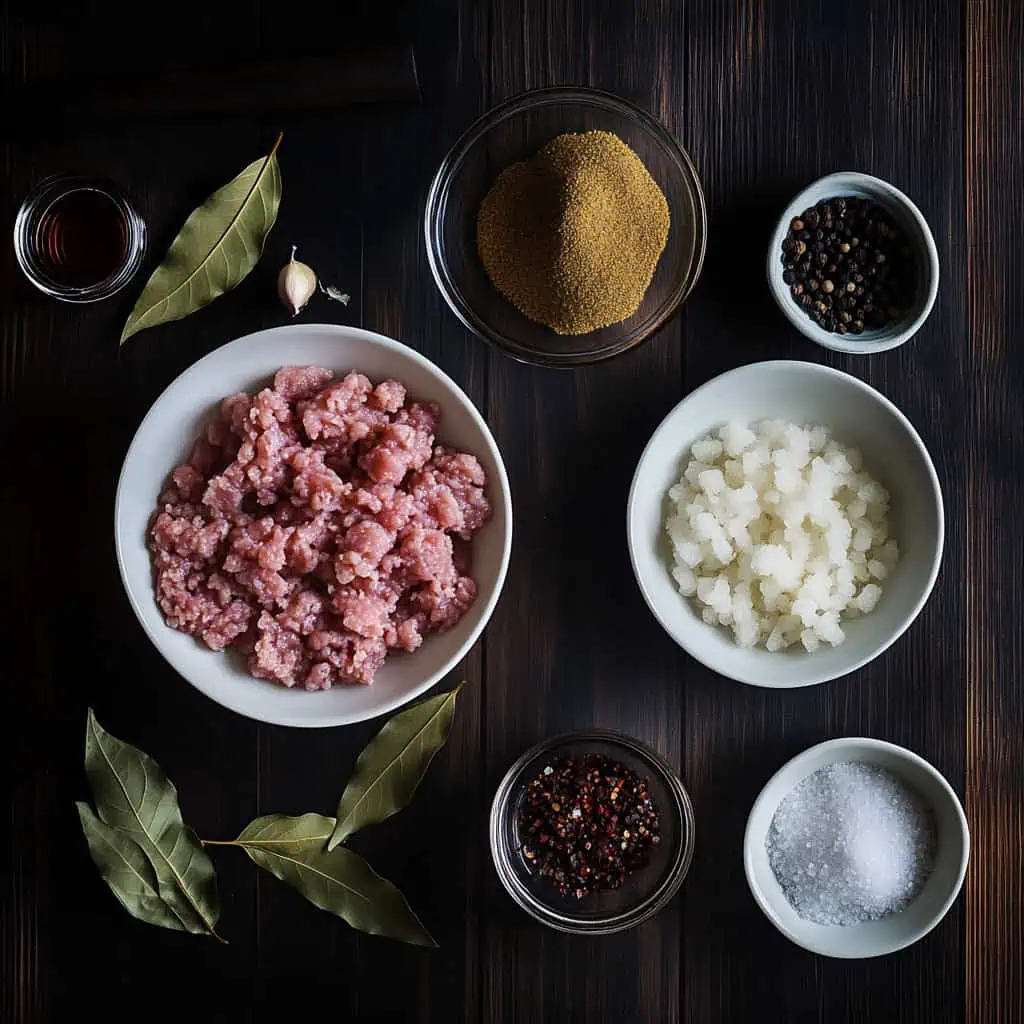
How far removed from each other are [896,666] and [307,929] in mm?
1057

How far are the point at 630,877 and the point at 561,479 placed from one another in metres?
0.64

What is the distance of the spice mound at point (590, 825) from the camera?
152 cm

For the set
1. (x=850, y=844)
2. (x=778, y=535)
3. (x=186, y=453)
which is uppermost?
(x=186, y=453)

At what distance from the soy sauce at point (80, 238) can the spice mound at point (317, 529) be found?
1.15 feet

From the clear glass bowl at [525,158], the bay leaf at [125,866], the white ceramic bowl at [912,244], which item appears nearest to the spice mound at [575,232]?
the clear glass bowl at [525,158]

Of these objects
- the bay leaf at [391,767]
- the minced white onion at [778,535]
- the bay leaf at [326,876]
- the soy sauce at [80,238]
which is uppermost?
the soy sauce at [80,238]

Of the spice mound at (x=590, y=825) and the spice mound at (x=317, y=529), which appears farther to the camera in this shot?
the spice mound at (x=590, y=825)

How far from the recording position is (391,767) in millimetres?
1479

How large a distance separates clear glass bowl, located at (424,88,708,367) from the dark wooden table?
5 cm

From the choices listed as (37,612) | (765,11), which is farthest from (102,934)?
(765,11)

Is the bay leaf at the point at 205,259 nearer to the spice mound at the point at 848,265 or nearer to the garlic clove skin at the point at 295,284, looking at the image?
the garlic clove skin at the point at 295,284

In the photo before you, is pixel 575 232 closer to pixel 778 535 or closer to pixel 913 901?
pixel 778 535

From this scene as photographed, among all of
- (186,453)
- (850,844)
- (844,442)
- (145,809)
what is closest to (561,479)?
(844,442)

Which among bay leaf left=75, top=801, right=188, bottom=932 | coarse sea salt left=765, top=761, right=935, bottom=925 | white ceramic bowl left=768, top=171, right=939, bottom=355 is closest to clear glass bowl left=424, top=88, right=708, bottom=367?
white ceramic bowl left=768, top=171, right=939, bottom=355
